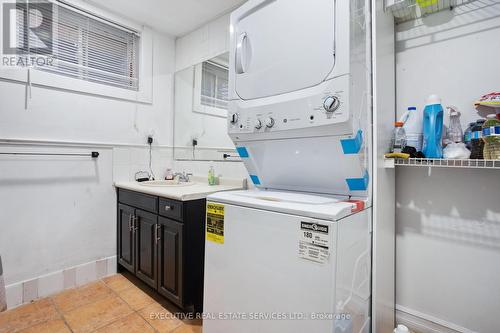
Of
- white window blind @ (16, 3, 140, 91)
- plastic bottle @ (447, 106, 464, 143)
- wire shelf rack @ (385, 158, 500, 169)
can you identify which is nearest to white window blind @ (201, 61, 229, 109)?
white window blind @ (16, 3, 140, 91)

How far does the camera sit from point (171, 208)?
1.70 meters

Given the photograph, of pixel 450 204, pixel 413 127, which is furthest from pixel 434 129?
pixel 450 204

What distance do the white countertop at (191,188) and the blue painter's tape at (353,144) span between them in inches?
40.0

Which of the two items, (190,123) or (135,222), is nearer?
(135,222)

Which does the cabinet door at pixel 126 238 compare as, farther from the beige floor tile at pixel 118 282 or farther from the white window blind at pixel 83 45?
the white window blind at pixel 83 45

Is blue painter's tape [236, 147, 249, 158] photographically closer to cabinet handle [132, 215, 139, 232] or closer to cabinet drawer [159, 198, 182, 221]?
cabinet drawer [159, 198, 182, 221]

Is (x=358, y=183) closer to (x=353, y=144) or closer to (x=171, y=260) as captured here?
(x=353, y=144)

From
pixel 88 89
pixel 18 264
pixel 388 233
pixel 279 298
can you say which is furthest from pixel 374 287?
pixel 88 89

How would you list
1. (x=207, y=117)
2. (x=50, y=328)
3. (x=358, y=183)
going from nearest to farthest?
(x=358, y=183)
(x=50, y=328)
(x=207, y=117)

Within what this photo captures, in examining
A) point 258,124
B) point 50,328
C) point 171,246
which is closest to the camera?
point 258,124

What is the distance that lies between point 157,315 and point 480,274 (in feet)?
6.52

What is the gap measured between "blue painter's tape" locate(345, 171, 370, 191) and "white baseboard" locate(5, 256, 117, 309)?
2238mm

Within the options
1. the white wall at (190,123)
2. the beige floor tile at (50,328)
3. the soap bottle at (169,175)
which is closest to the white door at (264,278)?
the beige floor tile at (50,328)

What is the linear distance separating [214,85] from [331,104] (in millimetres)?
1625
